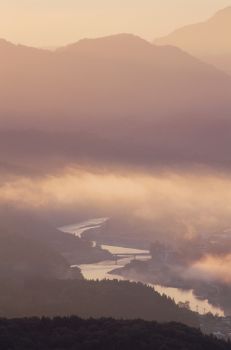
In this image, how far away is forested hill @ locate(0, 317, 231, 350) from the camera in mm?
89312

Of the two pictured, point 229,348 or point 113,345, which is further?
point 229,348

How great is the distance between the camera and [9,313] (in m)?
198

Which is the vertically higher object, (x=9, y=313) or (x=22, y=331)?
(x=9, y=313)

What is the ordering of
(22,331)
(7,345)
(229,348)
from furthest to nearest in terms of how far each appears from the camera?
1. (229,348)
2. (22,331)
3. (7,345)

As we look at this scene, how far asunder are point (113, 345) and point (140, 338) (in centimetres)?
393

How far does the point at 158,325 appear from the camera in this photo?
100938 millimetres

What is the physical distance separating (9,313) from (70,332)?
105979mm

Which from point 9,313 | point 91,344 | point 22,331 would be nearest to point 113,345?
point 91,344

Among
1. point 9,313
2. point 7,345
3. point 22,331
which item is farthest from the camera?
point 9,313

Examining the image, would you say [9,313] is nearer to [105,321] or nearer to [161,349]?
[105,321]

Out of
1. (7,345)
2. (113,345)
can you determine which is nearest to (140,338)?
(113,345)

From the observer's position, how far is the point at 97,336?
93.1 metres

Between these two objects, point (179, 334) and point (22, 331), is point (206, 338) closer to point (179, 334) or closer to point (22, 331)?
point (179, 334)

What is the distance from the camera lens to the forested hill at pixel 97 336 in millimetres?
89312
